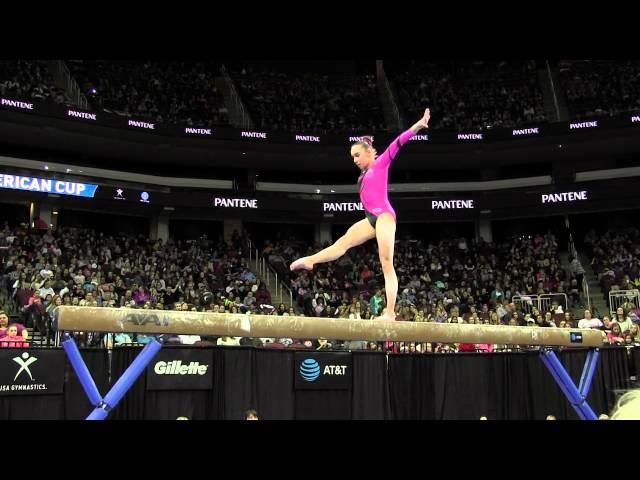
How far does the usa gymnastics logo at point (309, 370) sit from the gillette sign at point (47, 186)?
13714mm

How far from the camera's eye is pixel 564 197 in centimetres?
2334

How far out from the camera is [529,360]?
35.9 feet

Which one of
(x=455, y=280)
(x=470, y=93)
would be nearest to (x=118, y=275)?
(x=455, y=280)

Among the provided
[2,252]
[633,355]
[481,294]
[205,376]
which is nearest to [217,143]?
[2,252]

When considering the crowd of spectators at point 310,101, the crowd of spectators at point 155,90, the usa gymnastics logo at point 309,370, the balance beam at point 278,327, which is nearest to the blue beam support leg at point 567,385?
the balance beam at point 278,327

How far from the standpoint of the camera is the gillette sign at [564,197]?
75.8ft

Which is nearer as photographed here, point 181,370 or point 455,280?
point 181,370

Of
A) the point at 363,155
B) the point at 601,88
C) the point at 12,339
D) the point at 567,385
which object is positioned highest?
the point at 601,88

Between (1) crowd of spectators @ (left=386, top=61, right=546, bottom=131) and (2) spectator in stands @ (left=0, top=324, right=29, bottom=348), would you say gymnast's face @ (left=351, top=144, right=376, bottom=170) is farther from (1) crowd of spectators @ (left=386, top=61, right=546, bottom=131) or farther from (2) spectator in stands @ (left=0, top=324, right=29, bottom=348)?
(1) crowd of spectators @ (left=386, top=61, right=546, bottom=131)

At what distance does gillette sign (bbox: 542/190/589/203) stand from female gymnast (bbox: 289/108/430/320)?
62.2 feet

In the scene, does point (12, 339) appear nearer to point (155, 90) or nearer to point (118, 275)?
point (118, 275)

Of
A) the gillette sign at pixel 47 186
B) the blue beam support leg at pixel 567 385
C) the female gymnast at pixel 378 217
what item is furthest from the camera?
the gillette sign at pixel 47 186

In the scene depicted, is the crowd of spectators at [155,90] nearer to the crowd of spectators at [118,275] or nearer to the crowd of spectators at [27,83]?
the crowd of spectators at [27,83]

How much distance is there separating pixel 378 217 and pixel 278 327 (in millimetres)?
1541
